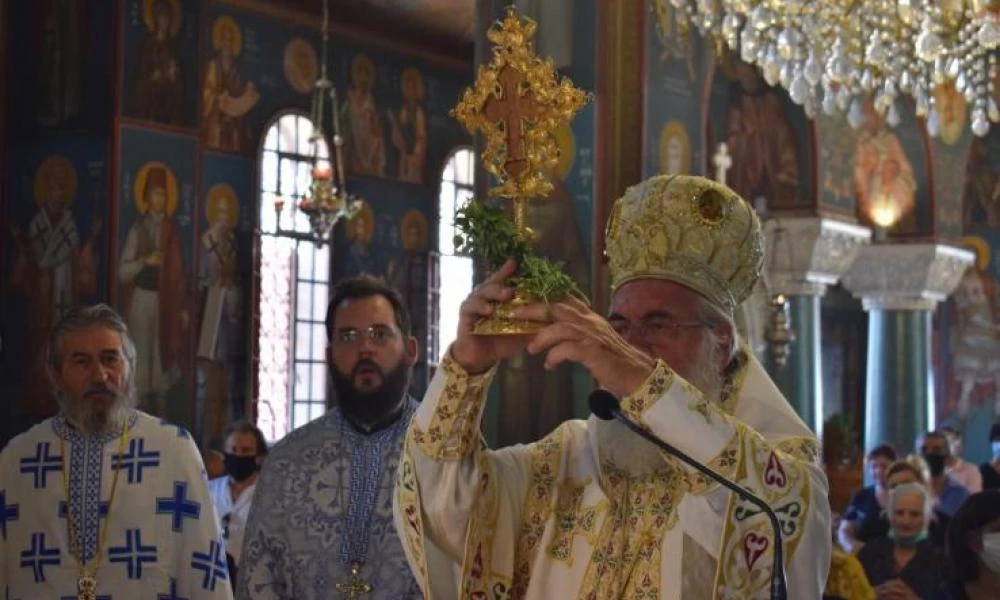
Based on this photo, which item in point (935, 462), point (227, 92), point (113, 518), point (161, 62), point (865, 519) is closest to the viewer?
point (113, 518)

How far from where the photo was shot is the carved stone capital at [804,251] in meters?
14.9

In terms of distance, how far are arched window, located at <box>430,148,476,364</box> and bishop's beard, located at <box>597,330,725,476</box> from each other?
16014mm

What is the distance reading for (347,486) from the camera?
15.4 ft

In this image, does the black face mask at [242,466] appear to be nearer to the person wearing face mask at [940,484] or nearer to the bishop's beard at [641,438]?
the person wearing face mask at [940,484]

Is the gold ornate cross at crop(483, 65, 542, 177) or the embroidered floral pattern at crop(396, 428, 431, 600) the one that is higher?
the gold ornate cross at crop(483, 65, 542, 177)

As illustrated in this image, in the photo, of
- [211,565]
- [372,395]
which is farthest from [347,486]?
[211,565]

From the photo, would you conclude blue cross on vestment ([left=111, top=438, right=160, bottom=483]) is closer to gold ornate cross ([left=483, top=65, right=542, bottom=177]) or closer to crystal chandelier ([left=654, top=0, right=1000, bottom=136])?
gold ornate cross ([left=483, top=65, right=542, bottom=177])

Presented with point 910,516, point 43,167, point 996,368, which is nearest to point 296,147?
point 43,167

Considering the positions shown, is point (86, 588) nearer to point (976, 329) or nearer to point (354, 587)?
point (354, 587)

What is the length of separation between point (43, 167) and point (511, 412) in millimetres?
5291

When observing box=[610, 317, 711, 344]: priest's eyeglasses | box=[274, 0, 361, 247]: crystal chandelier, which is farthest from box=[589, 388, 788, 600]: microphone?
box=[274, 0, 361, 247]: crystal chandelier

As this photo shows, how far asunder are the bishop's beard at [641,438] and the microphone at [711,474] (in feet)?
0.83

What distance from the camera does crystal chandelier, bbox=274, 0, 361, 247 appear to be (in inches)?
599

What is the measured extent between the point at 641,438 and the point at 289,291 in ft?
48.4
